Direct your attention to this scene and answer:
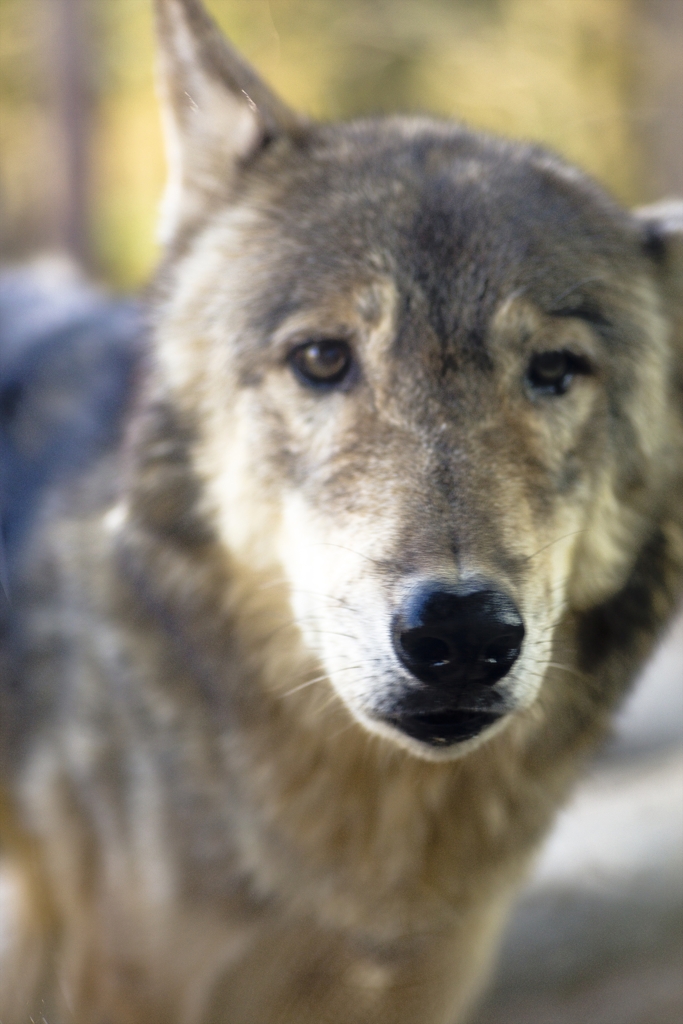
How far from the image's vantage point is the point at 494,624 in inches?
45.3

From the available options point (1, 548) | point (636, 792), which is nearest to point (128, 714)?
point (1, 548)

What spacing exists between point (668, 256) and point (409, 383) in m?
0.73

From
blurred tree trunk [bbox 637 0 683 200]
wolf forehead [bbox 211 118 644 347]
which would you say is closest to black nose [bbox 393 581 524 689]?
wolf forehead [bbox 211 118 644 347]

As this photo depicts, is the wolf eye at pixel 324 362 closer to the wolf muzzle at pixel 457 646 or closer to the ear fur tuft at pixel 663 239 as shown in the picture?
the wolf muzzle at pixel 457 646

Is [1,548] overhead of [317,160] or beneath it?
beneath

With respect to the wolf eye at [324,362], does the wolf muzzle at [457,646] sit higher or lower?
lower

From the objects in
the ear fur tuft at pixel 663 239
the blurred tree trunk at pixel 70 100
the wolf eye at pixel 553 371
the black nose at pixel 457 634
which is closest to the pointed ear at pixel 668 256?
the ear fur tuft at pixel 663 239

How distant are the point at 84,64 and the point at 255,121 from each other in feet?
1.65

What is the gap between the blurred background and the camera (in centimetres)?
204

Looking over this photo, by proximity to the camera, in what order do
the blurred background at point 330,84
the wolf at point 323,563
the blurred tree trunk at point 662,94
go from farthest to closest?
1. the blurred tree trunk at point 662,94
2. the blurred background at point 330,84
3. the wolf at point 323,563

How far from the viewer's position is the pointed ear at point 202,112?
160 centimetres

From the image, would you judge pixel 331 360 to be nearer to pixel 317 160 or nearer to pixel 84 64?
pixel 317 160

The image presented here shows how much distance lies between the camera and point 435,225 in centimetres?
155

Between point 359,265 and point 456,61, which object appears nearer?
point 359,265
